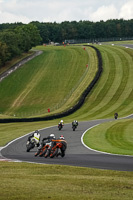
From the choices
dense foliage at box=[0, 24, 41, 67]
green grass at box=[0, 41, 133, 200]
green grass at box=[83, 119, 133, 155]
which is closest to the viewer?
green grass at box=[0, 41, 133, 200]

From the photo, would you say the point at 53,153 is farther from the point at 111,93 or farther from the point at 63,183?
the point at 111,93

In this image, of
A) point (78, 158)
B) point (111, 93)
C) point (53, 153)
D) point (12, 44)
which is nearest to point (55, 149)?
point (53, 153)

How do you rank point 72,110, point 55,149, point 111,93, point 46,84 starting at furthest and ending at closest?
point 46,84 → point 111,93 → point 72,110 → point 55,149

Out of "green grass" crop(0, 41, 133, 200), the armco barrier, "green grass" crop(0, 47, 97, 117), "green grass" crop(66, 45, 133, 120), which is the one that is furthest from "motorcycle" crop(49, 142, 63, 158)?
"green grass" crop(0, 47, 97, 117)

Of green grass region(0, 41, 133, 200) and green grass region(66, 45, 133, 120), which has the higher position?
green grass region(0, 41, 133, 200)

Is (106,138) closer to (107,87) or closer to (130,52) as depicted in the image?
(107,87)

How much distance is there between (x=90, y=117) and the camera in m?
59.2

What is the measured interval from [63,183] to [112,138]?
792 inches

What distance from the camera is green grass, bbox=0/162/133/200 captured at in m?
12.9

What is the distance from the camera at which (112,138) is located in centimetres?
3472

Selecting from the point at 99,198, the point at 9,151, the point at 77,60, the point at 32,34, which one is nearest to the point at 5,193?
the point at 99,198

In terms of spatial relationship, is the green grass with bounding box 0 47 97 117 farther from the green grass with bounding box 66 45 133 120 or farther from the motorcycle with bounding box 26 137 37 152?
the motorcycle with bounding box 26 137 37 152

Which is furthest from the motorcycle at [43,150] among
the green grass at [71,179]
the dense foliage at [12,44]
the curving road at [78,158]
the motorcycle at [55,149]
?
the dense foliage at [12,44]

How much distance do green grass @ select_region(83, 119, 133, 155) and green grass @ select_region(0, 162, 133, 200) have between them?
8337mm
